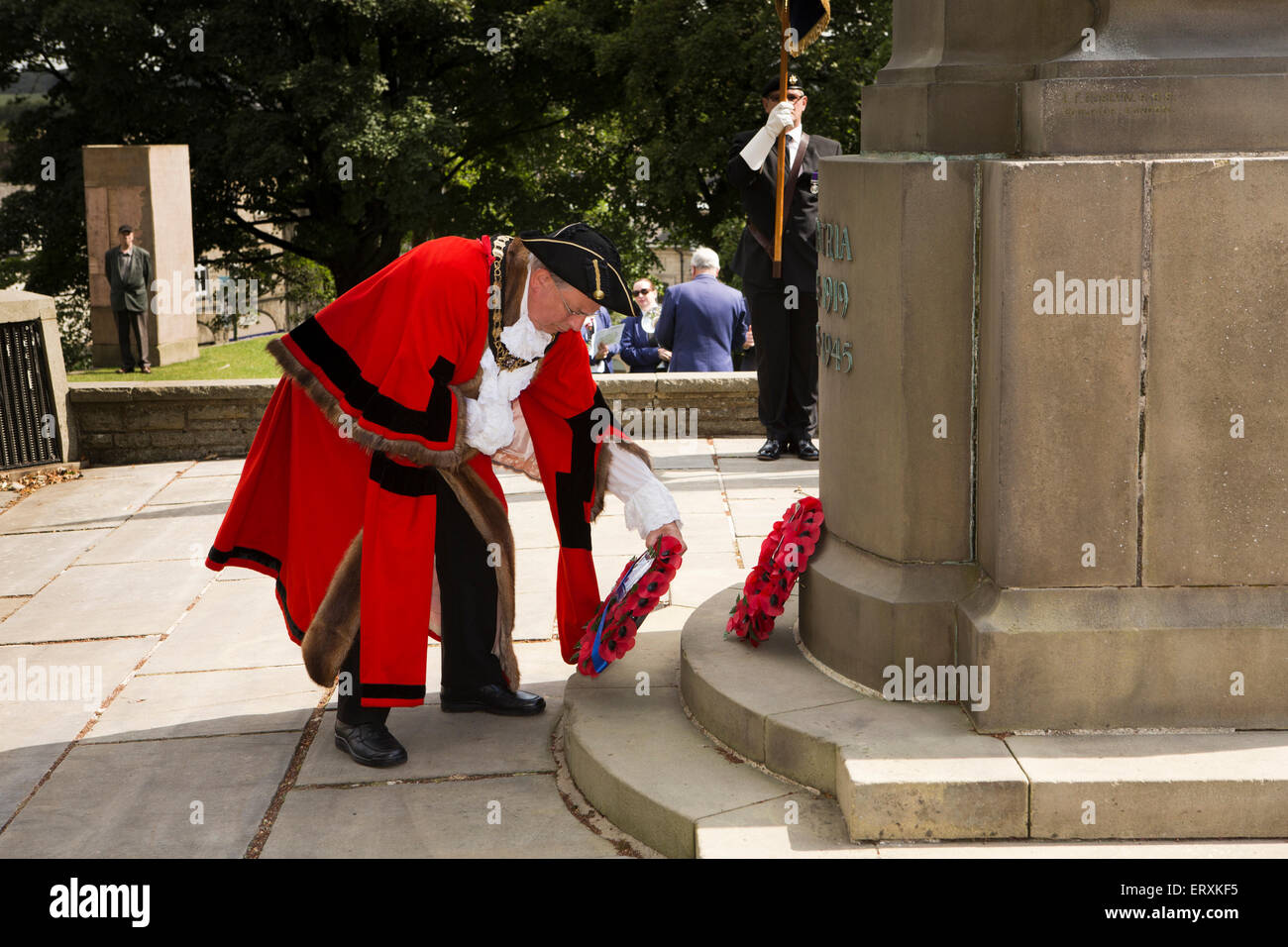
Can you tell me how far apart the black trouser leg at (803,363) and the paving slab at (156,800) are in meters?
4.65

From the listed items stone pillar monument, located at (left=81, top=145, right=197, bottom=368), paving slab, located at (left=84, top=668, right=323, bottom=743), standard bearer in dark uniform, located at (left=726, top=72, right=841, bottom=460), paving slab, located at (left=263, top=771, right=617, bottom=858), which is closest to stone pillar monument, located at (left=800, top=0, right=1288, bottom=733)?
paving slab, located at (left=263, top=771, right=617, bottom=858)

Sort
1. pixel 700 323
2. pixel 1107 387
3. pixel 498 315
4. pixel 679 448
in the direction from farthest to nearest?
pixel 700 323
pixel 679 448
pixel 498 315
pixel 1107 387

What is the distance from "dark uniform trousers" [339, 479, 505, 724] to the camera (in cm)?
454

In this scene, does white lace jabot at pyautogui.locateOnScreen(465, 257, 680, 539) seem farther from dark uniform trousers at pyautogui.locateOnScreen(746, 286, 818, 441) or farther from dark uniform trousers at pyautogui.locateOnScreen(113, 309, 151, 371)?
dark uniform trousers at pyautogui.locateOnScreen(113, 309, 151, 371)

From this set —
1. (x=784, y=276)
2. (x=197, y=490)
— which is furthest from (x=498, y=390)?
(x=197, y=490)

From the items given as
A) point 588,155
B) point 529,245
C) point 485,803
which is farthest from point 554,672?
point 588,155

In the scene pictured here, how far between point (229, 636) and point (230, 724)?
3.31ft

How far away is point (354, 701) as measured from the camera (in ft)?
14.9

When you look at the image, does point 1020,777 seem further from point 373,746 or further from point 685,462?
point 685,462

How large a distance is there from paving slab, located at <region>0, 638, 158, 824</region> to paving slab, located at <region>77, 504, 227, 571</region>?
1.25m

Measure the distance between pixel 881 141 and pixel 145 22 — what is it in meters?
23.1

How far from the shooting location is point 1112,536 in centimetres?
381

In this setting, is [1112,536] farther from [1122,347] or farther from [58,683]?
[58,683]

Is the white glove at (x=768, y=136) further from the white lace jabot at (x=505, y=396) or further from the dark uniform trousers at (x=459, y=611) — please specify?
the dark uniform trousers at (x=459, y=611)
